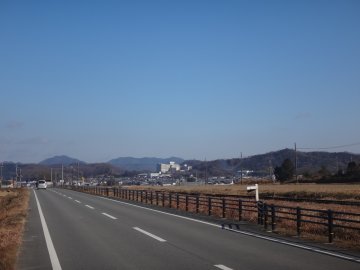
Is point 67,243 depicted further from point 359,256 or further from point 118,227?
point 359,256

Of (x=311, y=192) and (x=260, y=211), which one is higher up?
(x=260, y=211)

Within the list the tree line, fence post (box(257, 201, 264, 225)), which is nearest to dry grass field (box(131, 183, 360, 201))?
the tree line

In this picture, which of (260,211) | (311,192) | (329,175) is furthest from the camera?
(329,175)

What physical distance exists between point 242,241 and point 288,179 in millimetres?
118736

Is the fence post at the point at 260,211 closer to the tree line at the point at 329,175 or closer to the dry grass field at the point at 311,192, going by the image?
the dry grass field at the point at 311,192

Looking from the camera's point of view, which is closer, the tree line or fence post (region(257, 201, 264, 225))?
fence post (region(257, 201, 264, 225))

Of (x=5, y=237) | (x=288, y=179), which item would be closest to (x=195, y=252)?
(x=5, y=237)

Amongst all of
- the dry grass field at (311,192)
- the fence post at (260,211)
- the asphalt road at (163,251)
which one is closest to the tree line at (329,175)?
the dry grass field at (311,192)

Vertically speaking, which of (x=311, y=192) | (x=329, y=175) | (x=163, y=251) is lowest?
(x=311, y=192)

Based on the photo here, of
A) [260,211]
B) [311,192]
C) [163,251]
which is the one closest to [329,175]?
[311,192]

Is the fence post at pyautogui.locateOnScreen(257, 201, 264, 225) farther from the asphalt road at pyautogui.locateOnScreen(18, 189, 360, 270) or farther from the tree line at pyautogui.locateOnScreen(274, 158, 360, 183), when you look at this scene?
the tree line at pyautogui.locateOnScreen(274, 158, 360, 183)

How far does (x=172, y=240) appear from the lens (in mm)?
15047

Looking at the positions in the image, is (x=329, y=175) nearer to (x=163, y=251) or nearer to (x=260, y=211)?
(x=260, y=211)

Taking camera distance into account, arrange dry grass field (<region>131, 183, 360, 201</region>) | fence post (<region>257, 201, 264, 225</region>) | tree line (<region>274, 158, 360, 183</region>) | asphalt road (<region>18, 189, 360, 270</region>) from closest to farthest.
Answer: asphalt road (<region>18, 189, 360, 270</region>), fence post (<region>257, 201, 264, 225</region>), dry grass field (<region>131, 183, 360, 201</region>), tree line (<region>274, 158, 360, 183</region>)
